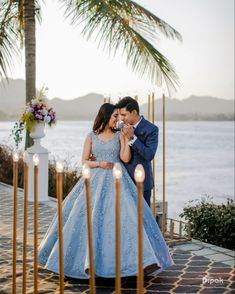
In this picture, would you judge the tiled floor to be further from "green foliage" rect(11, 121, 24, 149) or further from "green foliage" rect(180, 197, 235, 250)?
"green foliage" rect(11, 121, 24, 149)

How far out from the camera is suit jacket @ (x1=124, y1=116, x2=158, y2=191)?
4.91 m

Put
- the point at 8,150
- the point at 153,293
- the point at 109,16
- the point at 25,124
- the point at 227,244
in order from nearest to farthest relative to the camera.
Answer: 1. the point at 153,293
2. the point at 227,244
3. the point at 109,16
4. the point at 25,124
5. the point at 8,150

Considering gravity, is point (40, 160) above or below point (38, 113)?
below

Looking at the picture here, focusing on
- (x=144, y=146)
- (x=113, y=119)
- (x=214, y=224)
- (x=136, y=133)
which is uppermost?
(x=113, y=119)

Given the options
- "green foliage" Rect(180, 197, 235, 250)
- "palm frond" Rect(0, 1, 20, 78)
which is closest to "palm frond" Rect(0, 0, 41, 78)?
"palm frond" Rect(0, 1, 20, 78)

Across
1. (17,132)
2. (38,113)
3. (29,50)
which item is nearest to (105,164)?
(38,113)

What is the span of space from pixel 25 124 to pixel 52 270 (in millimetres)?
5238

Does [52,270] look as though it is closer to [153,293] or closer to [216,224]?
[153,293]

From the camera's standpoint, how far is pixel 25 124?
9734mm

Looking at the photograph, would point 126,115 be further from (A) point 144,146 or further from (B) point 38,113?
(B) point 38,113

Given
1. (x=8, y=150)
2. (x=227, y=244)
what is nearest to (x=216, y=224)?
(x=227, y=244)

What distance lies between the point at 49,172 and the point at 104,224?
7597 mm

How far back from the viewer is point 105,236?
4684 millimetres

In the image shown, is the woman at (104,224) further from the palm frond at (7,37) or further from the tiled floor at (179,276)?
the palm frond at (7,37)
